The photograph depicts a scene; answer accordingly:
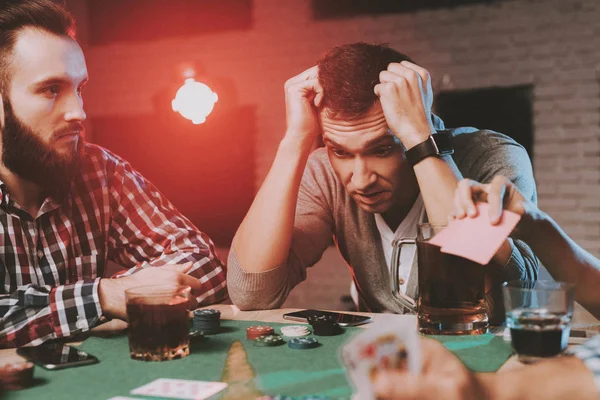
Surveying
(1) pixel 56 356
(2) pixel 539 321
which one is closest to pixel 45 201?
(1) pixel 56 356

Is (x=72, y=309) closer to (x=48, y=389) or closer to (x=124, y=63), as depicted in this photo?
(x=48, y=389)

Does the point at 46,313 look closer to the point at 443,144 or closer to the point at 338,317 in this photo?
the point at 338,317

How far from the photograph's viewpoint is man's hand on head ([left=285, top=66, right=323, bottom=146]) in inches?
77.9

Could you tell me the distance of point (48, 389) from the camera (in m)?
1.05

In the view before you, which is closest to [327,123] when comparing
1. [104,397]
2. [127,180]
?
[127,180]

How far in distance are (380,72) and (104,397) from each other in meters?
1.29

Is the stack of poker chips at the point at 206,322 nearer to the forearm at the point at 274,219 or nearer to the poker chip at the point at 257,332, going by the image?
the poker chip at the point at 257,332

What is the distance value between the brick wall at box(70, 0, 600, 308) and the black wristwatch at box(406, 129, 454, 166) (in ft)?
10.2

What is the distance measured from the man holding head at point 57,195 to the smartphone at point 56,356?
44 centimetres

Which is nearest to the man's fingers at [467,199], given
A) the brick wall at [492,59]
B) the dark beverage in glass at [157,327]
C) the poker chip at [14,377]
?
the dark beverage in glass at [157,327]

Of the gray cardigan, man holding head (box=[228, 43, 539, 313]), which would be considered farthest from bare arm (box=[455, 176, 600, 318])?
the gray cardigan

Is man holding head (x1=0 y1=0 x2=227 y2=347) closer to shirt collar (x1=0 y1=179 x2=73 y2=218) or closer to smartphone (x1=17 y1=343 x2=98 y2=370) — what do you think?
shirt collar (x1=0 y1=179 x2=73 y2=218)

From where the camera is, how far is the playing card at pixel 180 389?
992 mm

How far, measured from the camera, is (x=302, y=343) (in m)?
1.28
